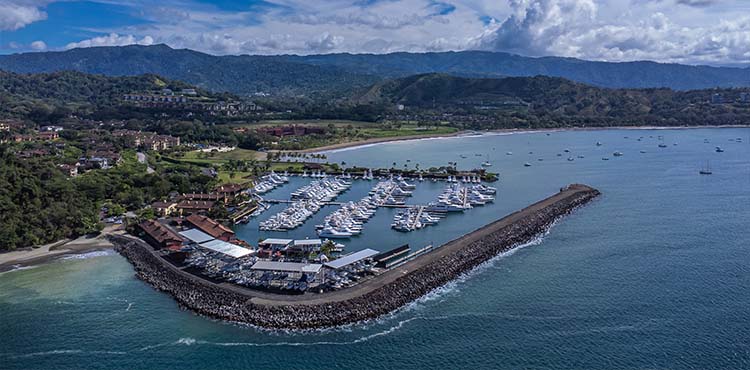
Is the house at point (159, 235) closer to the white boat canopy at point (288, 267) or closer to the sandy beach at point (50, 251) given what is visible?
the sandy beach at point (50, 251)

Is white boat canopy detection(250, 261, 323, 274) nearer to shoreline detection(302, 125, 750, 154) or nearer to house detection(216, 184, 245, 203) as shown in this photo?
house detection(216, 184, 245, 203)

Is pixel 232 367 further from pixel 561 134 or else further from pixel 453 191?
pixel 561 134

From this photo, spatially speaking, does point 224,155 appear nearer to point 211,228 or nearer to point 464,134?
point 211,228

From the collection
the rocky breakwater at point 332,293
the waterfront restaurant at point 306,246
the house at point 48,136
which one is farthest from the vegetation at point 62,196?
the house at point 48,136

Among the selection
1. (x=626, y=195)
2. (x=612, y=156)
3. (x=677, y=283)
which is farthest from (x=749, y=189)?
(x=677, y=283)

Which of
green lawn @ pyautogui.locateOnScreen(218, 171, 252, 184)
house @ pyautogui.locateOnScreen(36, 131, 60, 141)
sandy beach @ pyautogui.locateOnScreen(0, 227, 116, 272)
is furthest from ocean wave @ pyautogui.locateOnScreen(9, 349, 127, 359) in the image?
house @ pyautogui.locateOnScreen(36, 131, 60, 141)

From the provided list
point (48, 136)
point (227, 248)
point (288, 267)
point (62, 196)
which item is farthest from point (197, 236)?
point (48, 136)
